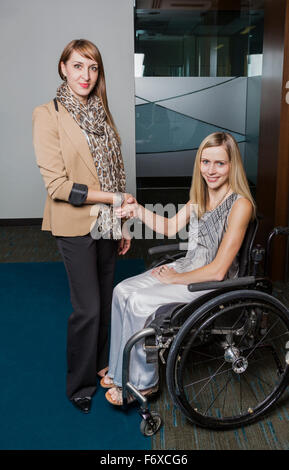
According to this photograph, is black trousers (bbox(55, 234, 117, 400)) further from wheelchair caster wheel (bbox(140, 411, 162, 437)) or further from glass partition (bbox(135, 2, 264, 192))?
glass partition (bbox(135, 2, 264, 192))

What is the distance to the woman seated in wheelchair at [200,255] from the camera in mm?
1742

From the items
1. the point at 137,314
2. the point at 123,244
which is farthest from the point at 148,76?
the point at 137,314

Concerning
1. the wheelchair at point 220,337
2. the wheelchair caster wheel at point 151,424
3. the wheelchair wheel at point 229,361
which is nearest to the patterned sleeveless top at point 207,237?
the wheelchair at point 220,337

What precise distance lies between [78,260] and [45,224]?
0.71 ft

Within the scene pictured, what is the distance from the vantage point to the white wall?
4.49m

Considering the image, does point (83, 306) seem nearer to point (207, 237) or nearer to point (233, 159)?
point (207, 237)

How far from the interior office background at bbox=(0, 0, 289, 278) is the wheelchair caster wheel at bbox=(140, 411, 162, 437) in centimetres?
248

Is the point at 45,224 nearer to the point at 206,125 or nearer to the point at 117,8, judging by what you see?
the point at 117,8

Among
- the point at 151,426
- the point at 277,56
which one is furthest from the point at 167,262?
the point at 277,56

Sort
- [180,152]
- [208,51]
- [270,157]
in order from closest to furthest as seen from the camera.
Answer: [270,157] < [208,51] < [180,152]


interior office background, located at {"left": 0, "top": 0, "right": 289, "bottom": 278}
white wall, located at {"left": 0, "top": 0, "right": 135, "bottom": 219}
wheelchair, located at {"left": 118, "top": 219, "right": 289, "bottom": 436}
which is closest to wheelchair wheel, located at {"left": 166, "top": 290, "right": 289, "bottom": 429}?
wheelchair, located at {"left": 118, "top": 219, "right": 289, "bottom": 436}

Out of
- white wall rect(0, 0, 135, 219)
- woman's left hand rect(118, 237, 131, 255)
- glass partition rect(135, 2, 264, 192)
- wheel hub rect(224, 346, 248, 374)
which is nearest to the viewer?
wheel hub rect(224, 346, 248, 374)
